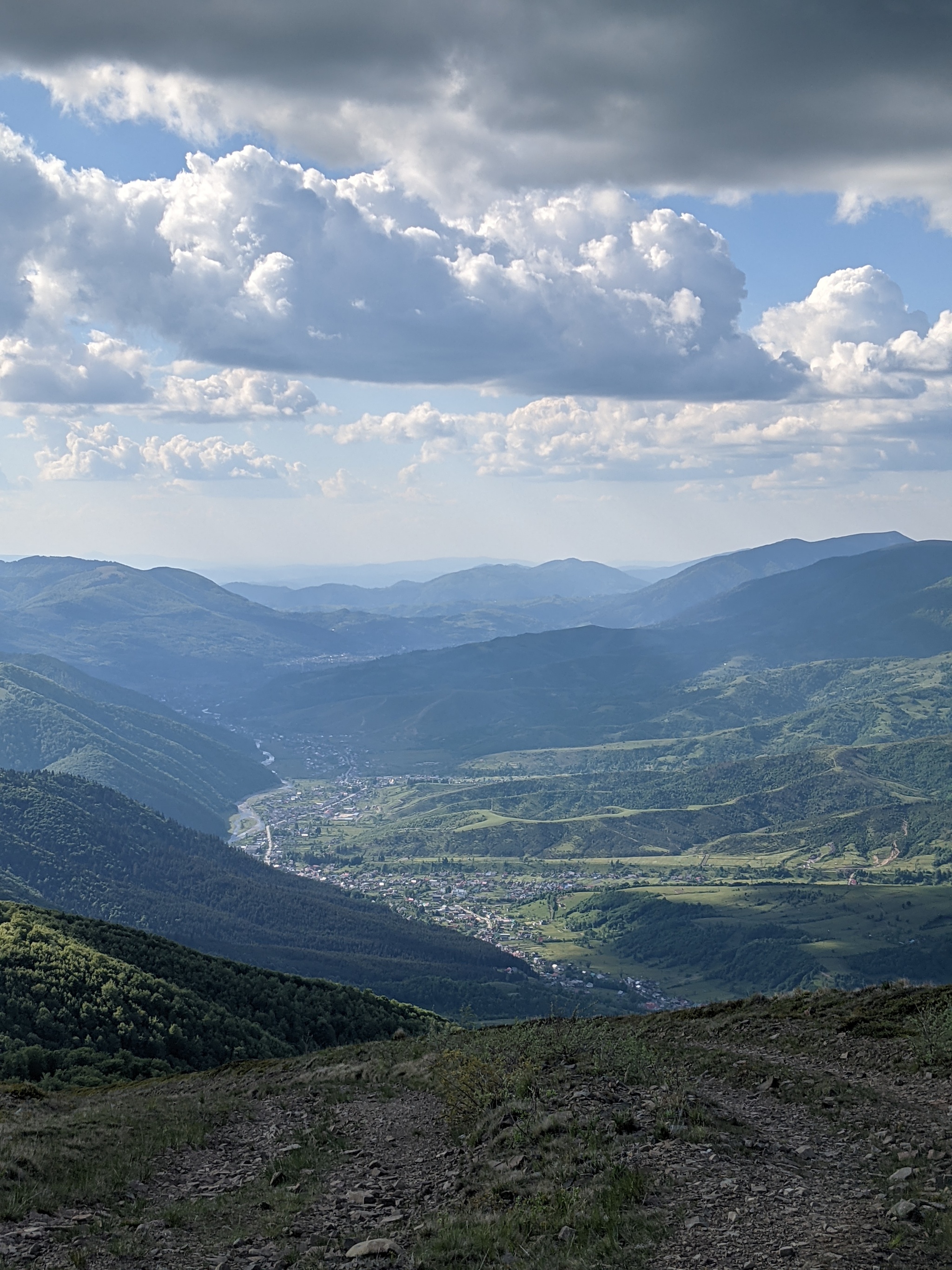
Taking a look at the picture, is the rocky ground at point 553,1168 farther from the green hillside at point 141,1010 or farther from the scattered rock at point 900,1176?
the green hillside at point 141,1010

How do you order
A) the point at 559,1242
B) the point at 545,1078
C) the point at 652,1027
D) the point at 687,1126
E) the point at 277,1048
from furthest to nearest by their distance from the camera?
the point at 277,1048
the point at 652,1027
the point at 545,1078
the point at 687,1126
the point at 559,1242

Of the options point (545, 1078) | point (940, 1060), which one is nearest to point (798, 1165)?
point (545, 1078)

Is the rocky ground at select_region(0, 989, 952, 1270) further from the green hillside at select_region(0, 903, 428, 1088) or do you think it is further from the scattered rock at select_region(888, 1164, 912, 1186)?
the green hillside at select_region(0, 903, 428, 1088)

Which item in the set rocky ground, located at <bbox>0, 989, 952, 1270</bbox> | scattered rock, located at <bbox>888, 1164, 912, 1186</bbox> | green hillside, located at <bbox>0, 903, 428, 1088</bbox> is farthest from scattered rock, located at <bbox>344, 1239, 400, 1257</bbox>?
green hillside, located at <bbox>0, 903, 428, 1088</bbox>

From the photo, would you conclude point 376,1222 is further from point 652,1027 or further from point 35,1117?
point 652,1027

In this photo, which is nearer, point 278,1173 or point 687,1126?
point 687,1126

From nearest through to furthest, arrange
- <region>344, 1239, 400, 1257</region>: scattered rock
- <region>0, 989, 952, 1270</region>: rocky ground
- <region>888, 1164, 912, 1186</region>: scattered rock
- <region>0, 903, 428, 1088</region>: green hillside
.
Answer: <region>0, 989, 952, 1270</region>: rocky ground < <region>344, 1239, 400, 1257</region>: scattered rock < <region>888, 1164, 912, 1186</region>: scattered rock < <region>0, 903, 428, 1088</region>: green hillside

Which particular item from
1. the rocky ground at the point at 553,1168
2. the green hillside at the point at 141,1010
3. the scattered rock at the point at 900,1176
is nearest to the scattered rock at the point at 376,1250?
the rocky ground at the point at 553,1168
